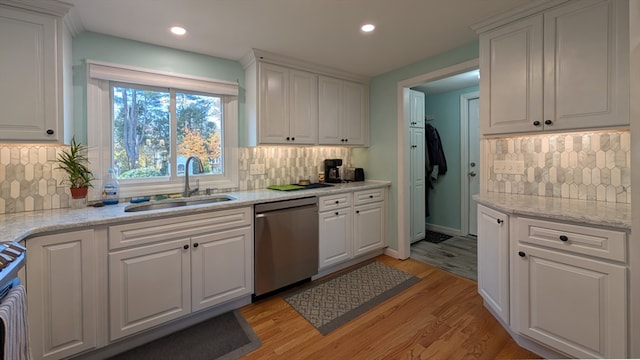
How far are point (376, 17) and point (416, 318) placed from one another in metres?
2.36

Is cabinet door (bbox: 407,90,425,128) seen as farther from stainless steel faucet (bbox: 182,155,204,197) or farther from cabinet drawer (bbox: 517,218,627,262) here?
stainless steel faucet (bbox: 182,155,204,197)

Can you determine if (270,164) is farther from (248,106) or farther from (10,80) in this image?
(10,80)

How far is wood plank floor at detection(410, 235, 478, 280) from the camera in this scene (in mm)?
3131

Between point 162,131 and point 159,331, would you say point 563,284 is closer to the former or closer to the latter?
point 159,331

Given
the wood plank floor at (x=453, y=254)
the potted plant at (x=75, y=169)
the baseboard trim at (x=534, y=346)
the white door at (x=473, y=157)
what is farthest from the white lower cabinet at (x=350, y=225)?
the potted plant at (x=75, y=169)

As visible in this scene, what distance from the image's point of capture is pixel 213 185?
2861 mm

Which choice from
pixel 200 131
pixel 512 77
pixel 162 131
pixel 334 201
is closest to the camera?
pixel 512 77

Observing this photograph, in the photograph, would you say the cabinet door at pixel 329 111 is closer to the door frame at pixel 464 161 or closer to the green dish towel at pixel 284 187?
the green dish towel at pixel 284 187

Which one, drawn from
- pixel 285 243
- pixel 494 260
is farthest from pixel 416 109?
pixel 285 243

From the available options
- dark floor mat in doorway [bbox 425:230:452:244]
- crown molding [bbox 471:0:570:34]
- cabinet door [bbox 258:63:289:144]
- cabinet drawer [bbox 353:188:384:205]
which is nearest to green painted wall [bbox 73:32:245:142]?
cabinet door [bbox 258:63:289:144]

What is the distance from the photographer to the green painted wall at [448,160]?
4.41 metres

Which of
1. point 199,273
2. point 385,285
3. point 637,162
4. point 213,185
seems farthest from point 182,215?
point 637,162

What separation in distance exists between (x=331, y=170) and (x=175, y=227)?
2.03 metres

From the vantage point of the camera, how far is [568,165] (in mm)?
2139
